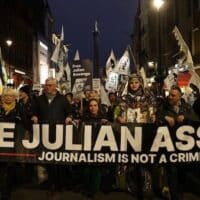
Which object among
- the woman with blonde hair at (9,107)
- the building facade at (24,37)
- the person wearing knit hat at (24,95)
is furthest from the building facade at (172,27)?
the woman with blonde hair at (9,107)

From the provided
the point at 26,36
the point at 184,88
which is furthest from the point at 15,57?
the point at 184,88

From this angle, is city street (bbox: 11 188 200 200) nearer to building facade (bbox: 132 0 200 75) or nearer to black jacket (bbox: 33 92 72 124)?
black jacket (bbox: 33 92 72 124)

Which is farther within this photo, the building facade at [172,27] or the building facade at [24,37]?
the building facade at [24,37]

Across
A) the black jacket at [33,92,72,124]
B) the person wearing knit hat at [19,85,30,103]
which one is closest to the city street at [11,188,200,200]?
the black jacket at [33,92,72,124]

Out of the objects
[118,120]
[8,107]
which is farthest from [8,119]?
[118,120]

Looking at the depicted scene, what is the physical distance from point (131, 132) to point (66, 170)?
2.10 metres

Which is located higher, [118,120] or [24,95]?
[24,95]

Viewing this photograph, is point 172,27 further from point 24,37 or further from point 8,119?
point 8,119

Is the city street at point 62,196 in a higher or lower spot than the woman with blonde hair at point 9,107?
lower

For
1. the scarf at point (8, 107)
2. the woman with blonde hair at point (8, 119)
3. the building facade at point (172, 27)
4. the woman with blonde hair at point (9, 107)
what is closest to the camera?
the woman with blonde hair at point (8, 119)

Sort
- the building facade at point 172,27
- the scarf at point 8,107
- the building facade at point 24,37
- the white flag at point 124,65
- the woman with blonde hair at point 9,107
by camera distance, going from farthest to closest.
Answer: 1. the building facade at point 24,37
2. the building facade at point 172,27
3. the white flag at point 124,65
4. the scarf at point 8,107
5. the woman with blonde hair at point 9,107

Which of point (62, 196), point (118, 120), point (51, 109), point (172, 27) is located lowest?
point (62, 196)

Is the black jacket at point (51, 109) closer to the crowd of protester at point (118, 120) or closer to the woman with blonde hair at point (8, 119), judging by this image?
the crowd of protester at point (118, 120)

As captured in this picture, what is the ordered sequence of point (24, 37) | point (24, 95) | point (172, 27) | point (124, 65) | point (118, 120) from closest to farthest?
point (118, 120)
point (24, 95)
point (124, 65)
point (172, 27)
point (24, 37)
